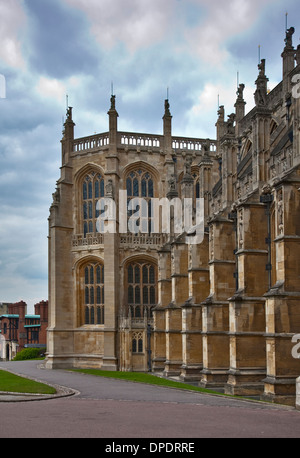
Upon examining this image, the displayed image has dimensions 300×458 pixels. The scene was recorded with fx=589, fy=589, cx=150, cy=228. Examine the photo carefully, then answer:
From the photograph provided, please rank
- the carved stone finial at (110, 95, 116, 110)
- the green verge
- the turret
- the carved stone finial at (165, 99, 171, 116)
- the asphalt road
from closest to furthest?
the asphalt road
the green verge
the turret
the carved stone finial at (110, 95, 116, 110)
the carved stone finial at (165, 99, 171, 116)

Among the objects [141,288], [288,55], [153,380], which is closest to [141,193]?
[141,288]

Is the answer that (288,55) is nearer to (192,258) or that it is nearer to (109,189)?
(192,258)

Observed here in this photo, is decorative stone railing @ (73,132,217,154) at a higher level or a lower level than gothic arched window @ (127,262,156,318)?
higher

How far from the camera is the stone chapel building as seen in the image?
21766 mm

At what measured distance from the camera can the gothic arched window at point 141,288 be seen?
42.6 metres

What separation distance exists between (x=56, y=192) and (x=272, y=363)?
27.1 meters

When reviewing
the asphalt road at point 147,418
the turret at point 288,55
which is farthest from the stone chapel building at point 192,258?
the asphalt road at point 147,418

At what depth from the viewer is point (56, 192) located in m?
44.2

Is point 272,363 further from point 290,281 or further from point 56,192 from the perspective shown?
point 56,192

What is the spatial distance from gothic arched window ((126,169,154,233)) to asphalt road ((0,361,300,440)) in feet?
71.7

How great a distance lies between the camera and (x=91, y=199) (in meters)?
44.1

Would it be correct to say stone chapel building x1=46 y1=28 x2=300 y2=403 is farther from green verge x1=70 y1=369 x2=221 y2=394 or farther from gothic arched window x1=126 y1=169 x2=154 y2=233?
green verge x1=70 y1=369 x2=221 y2=394

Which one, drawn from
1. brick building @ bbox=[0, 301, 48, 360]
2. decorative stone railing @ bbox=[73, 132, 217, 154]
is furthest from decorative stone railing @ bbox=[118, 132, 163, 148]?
brick building @ bbox=[0, 301, 48, 360]

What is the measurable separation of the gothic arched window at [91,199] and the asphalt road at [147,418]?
2186 centimetres
